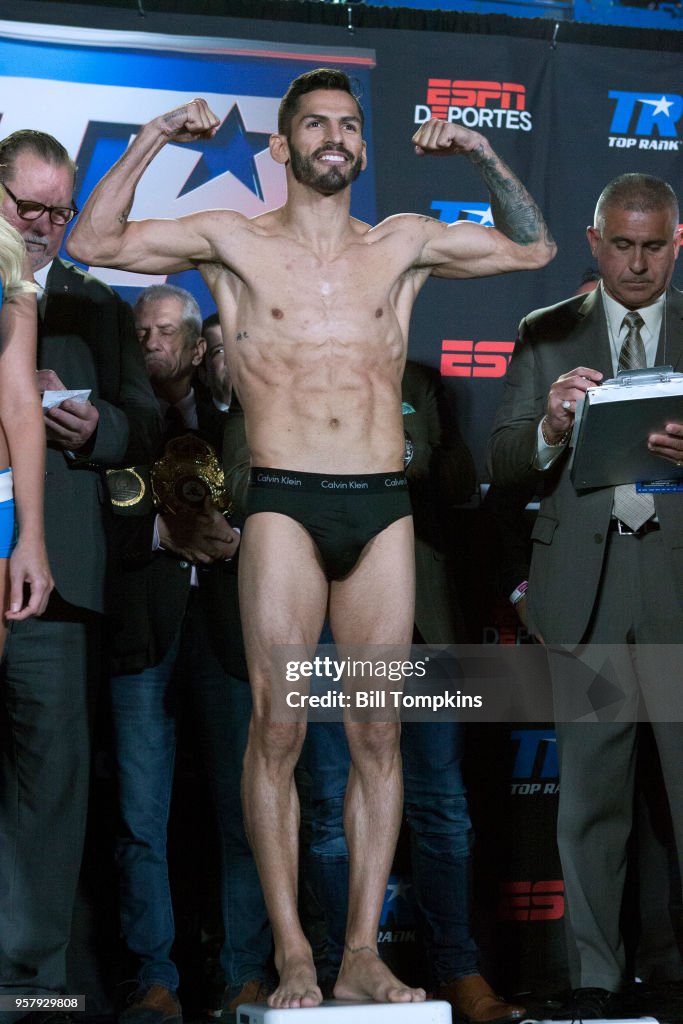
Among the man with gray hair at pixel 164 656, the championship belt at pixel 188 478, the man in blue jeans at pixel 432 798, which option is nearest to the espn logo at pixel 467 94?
the man in blue jeans at pixel 432 798

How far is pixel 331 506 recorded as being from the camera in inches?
125

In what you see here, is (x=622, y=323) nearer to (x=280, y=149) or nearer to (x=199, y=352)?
(x=280, y=149)

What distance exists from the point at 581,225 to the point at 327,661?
206 cm

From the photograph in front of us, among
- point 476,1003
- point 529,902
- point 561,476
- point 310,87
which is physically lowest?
point 476,1003

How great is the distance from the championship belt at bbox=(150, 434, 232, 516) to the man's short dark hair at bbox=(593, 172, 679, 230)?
141cm

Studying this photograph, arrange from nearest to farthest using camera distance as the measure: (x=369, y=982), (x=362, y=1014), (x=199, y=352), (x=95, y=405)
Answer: (x=362, y=1014) → (x=369, y=982) → (x=95, y=405) → (x=199, y=352)

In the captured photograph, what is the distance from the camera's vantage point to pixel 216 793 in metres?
3.84

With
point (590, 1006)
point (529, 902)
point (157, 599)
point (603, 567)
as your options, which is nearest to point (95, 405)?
point (157, 599)

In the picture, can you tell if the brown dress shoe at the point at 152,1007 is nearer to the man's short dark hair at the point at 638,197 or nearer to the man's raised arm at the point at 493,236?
the man's raised arm at the point at 493,236

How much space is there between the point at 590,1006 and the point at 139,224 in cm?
238

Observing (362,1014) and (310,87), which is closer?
(362,1014)

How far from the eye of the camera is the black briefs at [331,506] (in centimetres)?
316

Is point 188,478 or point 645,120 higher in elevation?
point 645,120

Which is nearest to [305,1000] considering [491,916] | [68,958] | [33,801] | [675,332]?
[33,801]
